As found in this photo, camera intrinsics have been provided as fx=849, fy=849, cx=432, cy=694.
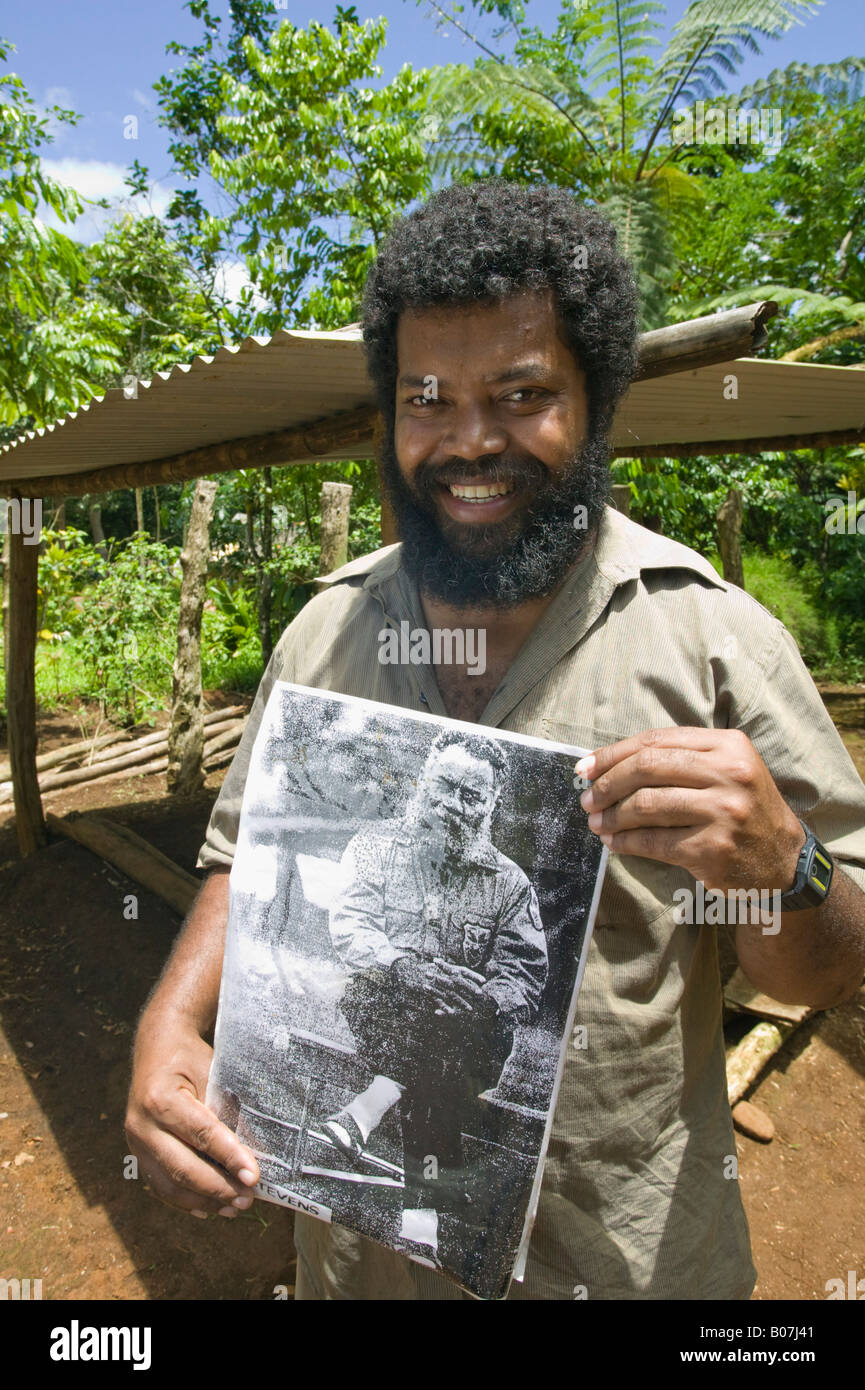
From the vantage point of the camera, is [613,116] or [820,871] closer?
[820,871]

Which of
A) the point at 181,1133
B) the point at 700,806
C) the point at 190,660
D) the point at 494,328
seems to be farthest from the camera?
the point at 190,660

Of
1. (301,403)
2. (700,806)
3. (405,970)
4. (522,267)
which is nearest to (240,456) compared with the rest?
(301,403)

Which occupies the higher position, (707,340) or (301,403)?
(301,403)

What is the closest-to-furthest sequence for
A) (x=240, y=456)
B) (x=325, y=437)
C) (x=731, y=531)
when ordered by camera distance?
(x=325, y=437) < (x=240, y=456) < (x=731, y=531)

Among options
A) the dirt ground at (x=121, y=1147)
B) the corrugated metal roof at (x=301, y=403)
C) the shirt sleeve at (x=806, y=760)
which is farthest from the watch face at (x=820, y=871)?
the dirt ground at (x=121, y=1147)

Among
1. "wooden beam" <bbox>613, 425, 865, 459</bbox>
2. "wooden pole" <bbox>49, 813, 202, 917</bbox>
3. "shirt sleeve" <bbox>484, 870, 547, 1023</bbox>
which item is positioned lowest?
"wooden pole" <bbox>49, 813, 202, 917</bbox>

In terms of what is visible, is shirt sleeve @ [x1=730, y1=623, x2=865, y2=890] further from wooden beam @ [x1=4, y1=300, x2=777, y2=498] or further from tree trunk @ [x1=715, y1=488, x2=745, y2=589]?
tree trunk @ [x1=715, y1=488, x2=745, y2=589]

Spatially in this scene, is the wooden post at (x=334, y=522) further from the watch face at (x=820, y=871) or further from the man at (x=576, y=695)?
the watch face at (x=820, y=871)

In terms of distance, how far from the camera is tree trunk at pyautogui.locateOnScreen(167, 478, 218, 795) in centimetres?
738

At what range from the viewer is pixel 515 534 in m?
1.48

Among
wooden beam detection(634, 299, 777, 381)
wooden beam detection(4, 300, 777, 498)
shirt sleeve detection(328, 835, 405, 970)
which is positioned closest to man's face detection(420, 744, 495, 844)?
shirt sleeve detection(328, 835, 405, 970)

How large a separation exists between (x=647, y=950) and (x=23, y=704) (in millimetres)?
6074

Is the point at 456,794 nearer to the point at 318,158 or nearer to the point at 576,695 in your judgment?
the point at 576,695
